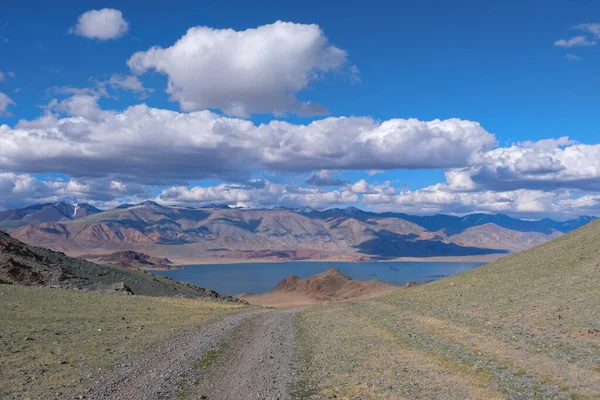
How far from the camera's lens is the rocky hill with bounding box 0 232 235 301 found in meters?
56.2

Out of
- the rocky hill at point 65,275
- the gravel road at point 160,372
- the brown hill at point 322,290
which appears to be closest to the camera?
the gravel road at point 160,372

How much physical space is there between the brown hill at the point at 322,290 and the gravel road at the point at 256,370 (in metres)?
87.6

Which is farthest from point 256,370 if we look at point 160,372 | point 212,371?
point 160,372

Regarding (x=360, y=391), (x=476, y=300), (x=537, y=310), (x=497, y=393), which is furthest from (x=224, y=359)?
(x=476, y=300)

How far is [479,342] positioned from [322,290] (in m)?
107

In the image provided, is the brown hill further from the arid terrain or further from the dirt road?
the dirt road

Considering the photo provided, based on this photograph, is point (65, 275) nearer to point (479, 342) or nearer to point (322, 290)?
point (479, 342)

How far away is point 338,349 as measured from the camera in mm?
21188

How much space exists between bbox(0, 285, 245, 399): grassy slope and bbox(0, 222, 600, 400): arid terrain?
0.07 metres

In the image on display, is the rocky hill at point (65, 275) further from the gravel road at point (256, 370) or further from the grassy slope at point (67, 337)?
the gravel road at point (256, 370)

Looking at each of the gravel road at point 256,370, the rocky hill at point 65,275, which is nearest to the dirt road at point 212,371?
the gravel road at point 256,370

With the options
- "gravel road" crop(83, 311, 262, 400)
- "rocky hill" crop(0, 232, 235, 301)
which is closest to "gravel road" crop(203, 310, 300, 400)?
"gravel road" crop(83, 311, 262, 400)

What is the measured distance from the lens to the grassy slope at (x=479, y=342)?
14.5 metres

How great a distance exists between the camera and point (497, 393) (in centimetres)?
1375
